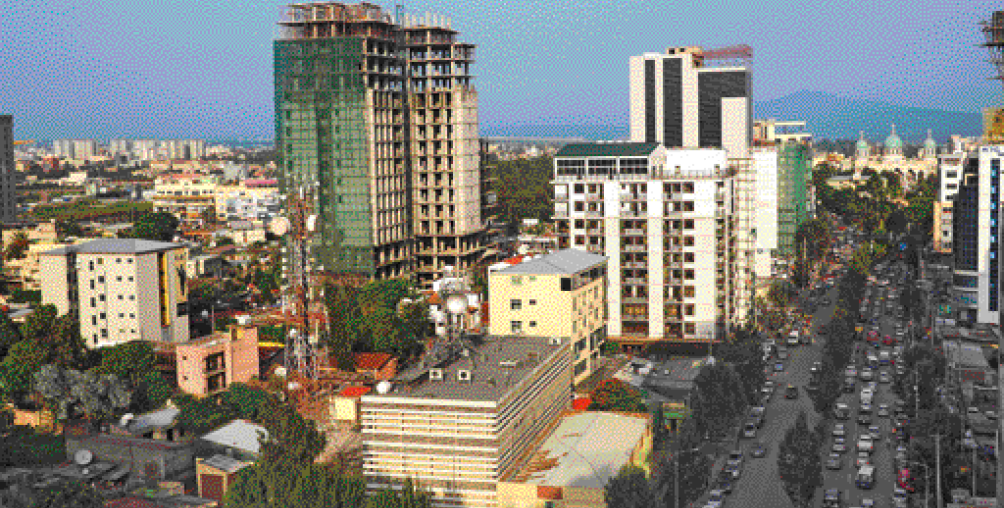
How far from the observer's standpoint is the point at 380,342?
43.2m

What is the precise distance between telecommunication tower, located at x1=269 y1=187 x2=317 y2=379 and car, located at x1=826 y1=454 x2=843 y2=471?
54.7 feet

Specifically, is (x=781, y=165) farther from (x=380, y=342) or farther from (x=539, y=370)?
(x=539, y=370)

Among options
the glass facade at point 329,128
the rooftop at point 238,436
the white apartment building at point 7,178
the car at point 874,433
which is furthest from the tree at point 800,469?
the white apartment building at point 7,178

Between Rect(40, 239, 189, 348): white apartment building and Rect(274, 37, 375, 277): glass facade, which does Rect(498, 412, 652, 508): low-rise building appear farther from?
Rect(274, 37, 375, 277): glass facade

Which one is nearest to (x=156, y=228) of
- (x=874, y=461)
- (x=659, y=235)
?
(x=659, y=235)

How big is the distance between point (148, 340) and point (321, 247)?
592 inches

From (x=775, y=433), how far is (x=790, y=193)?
43.2 m

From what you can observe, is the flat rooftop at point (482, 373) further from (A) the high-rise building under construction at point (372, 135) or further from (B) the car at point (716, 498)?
(A) the high-rise building under construction at point (372, 135)

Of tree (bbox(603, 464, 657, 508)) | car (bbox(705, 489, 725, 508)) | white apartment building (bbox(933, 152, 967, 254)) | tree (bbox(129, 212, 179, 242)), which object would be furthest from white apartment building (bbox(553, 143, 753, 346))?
white apartment building (bbox(933, 152, 967, 254))

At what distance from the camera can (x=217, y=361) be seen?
40.1 m

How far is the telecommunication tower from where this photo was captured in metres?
35.1

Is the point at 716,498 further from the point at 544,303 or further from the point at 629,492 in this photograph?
the point at 544,303

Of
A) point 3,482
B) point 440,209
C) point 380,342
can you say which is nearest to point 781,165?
point 440,209

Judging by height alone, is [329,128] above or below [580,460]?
above
